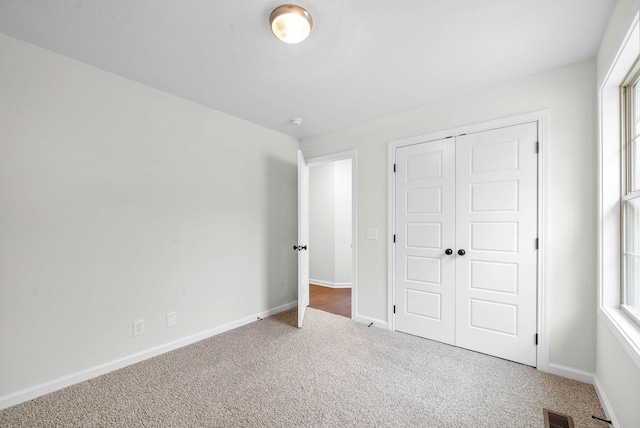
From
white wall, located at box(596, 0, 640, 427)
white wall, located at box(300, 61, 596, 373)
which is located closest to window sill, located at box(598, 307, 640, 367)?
white wall, located at box(596, 0, 640, 427)

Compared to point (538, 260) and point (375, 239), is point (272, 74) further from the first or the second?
point (538, 260)

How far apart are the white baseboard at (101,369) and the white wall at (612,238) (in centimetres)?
308

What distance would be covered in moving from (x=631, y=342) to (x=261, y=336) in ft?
8.89

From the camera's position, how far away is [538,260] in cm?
222

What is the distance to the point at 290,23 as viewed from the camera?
161 centimetres

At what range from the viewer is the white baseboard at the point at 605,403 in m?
1.58

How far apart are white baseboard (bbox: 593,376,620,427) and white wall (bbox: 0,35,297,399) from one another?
3.08 metres

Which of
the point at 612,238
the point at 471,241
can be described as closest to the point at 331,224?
the point at 471,241

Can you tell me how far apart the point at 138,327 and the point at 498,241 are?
3.22m

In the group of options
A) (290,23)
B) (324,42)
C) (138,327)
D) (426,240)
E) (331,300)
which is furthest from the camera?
(331,300)

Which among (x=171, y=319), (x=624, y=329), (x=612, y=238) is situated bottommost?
(x=171, y=319)

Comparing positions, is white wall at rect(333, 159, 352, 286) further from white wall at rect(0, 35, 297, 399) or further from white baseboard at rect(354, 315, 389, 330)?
white wall at rect(0, 35, 297, 399)

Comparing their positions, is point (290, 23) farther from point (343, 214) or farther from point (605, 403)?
point (343, 214)

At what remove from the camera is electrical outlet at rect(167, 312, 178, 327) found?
102 inches
